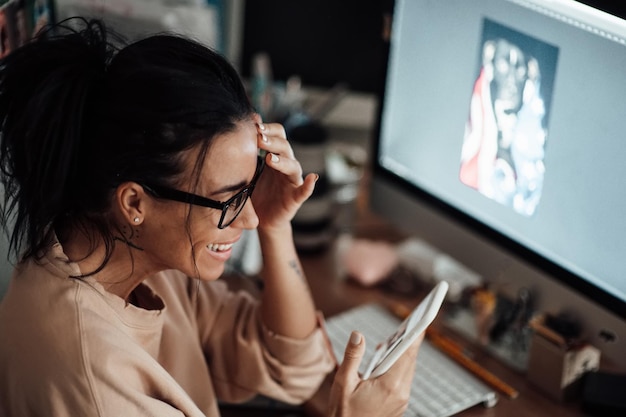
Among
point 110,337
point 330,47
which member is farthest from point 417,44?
point 110,337

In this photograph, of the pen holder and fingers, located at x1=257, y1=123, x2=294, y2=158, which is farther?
the pen holder

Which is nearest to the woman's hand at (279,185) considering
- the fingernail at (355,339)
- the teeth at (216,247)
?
the teeth at (216,247)

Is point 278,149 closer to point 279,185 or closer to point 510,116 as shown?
point 279,185

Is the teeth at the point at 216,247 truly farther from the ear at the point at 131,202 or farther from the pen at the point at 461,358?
the pen at the point at 461,358

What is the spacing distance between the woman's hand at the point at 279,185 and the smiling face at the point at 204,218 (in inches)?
3.4

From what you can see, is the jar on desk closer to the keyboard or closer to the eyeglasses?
the keyboard

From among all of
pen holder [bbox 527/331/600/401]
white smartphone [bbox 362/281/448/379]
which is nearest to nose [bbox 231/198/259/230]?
white smartphone [bbox 362/281/448/379]

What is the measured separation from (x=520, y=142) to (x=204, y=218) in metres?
0.45

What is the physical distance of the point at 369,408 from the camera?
106 centimetres

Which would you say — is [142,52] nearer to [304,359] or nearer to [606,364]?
[304,359]

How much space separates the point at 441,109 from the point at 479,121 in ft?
0.26

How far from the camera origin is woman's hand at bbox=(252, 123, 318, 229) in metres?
1.09

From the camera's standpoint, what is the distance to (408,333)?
107 centimetres

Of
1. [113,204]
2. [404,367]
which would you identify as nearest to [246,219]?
[113,204]
